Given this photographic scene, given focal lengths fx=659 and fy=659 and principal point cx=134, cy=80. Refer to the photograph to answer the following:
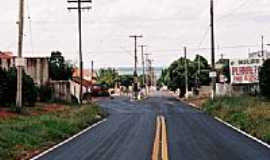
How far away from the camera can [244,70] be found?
220 feet

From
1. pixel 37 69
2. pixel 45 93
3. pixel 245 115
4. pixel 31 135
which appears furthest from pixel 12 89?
pixel 31 135

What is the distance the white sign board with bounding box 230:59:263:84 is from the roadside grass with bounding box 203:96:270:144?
15.5 metres

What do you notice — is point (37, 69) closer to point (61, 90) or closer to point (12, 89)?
point (61, 90)

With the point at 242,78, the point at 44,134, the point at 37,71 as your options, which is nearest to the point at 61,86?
the point at 37,71

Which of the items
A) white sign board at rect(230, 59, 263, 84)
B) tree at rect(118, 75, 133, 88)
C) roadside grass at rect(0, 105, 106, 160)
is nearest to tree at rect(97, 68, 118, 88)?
tree at rect(118, 75, 133, 88)

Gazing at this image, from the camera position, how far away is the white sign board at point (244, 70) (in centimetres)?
6700

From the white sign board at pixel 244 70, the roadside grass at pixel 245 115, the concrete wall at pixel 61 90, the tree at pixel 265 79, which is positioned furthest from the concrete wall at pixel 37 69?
the tree at pixel 265 79

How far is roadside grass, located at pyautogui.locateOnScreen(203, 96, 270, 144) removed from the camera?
26519 mm

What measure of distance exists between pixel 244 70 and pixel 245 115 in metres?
33.0

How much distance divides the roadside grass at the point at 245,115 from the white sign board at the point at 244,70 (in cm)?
1548

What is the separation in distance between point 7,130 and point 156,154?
26.3 ft

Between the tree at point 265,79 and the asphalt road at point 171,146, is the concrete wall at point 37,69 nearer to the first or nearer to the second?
the tree at point 265,79

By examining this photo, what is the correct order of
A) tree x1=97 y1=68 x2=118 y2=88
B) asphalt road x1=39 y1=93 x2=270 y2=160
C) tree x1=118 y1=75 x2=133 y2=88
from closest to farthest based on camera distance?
asphalt road x1=39 y1=93 x2=270 y2=160 → tree x1=97 y1=68 x2=118 y2=88 → tree x1=118 y1=75 x2=133 y2=88

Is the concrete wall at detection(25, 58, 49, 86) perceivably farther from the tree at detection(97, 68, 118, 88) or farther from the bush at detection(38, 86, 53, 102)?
the tree at detection(97, 68, 118, 88)
